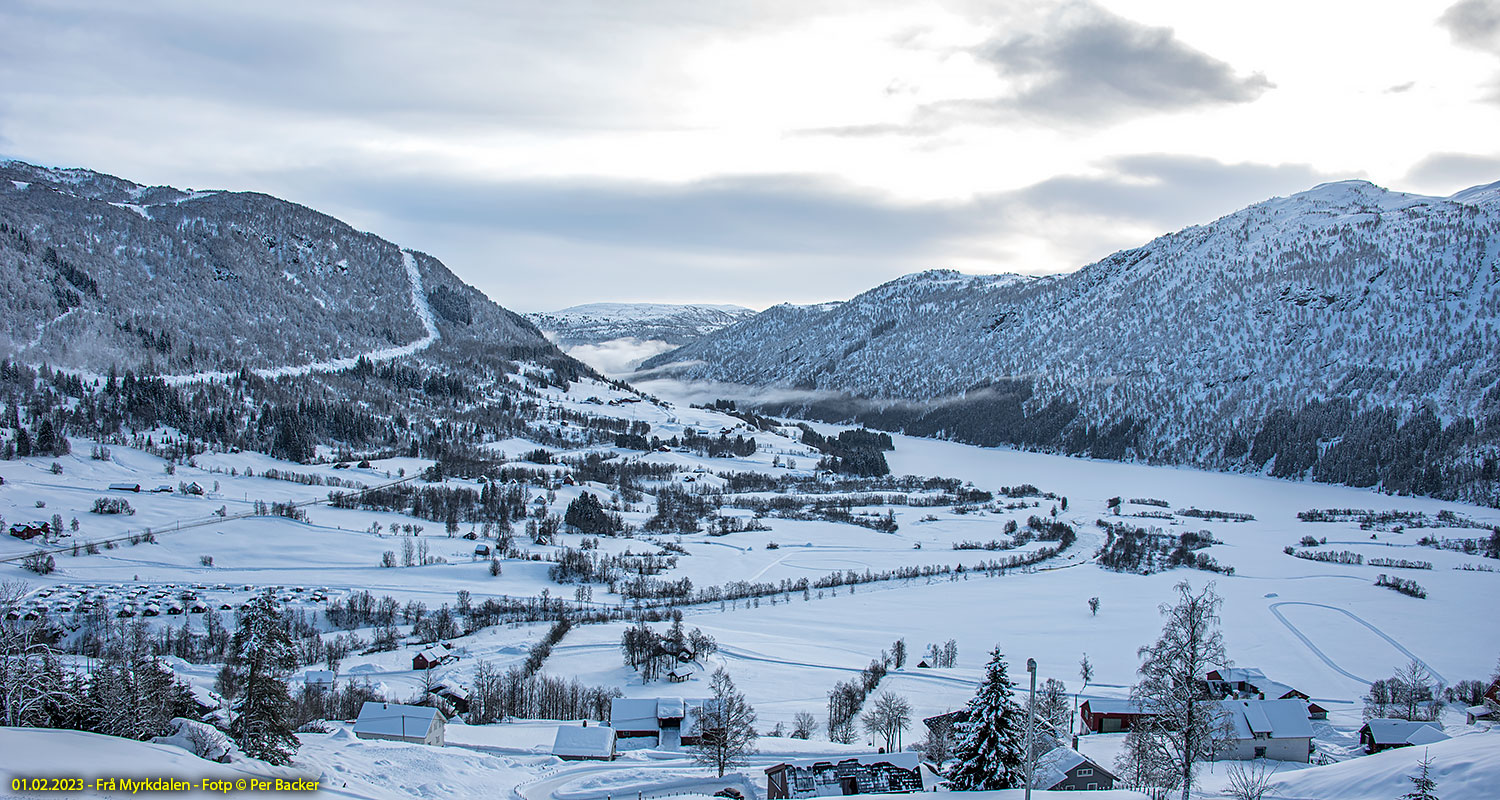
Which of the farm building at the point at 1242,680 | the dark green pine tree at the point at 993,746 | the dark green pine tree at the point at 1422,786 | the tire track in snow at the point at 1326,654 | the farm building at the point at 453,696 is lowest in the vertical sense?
the farm building at the point at 453,696

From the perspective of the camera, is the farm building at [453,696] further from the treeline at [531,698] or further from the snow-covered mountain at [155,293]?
the snow-covered mountain at [155,293]

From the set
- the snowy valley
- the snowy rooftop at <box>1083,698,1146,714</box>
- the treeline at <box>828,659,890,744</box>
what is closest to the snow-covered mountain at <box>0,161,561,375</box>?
the snowy valley

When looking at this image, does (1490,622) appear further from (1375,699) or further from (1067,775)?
(1067,775)

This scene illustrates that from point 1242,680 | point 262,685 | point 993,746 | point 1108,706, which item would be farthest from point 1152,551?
point 262,685

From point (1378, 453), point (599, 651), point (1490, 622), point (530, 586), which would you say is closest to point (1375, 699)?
point (1490, 622)

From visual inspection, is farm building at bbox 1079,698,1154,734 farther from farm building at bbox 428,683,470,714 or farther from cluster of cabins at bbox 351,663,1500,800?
farm building at bbox 428,683,470,714

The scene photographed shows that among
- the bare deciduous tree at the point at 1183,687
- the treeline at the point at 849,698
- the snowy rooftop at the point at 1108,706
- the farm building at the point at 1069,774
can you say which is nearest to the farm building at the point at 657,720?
the treeline at the point at 849,698

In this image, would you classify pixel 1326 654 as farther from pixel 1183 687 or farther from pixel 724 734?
pixel 724 734
